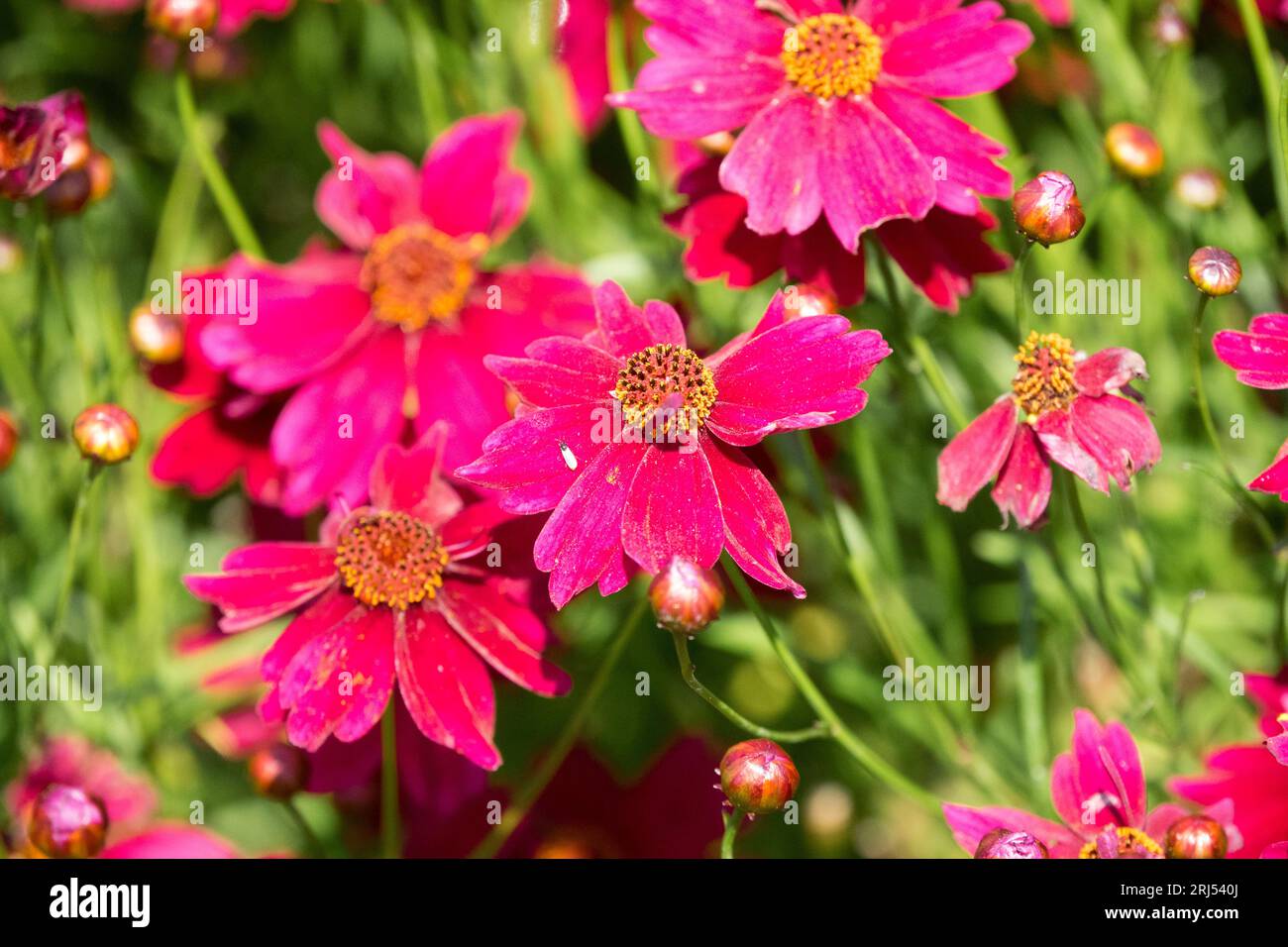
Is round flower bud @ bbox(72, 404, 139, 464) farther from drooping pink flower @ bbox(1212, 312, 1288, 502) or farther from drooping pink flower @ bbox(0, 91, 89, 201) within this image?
drooping pink flower @ bbox(1212, 312, 1288, 502)

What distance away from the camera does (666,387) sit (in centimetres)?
79

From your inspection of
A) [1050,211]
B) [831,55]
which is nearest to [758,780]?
[1050,211]

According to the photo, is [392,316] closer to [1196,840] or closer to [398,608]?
[398,608]

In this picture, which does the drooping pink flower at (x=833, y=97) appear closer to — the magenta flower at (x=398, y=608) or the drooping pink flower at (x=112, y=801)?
the magenta flower at (x=398, y=608)

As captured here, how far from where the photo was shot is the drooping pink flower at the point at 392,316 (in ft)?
3.20

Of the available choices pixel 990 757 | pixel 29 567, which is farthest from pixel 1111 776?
pixel 29 567

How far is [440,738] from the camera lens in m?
0.80

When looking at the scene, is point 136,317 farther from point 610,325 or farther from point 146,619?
point 610,325

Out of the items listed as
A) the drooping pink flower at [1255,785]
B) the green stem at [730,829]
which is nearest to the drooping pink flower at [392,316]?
the green stem at [730,829]

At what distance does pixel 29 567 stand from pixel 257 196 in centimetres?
55

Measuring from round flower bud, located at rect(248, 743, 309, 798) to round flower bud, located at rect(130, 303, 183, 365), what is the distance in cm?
32

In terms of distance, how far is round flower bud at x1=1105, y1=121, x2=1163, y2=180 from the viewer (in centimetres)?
94

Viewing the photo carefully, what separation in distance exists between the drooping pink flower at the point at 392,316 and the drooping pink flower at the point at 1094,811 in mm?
423
